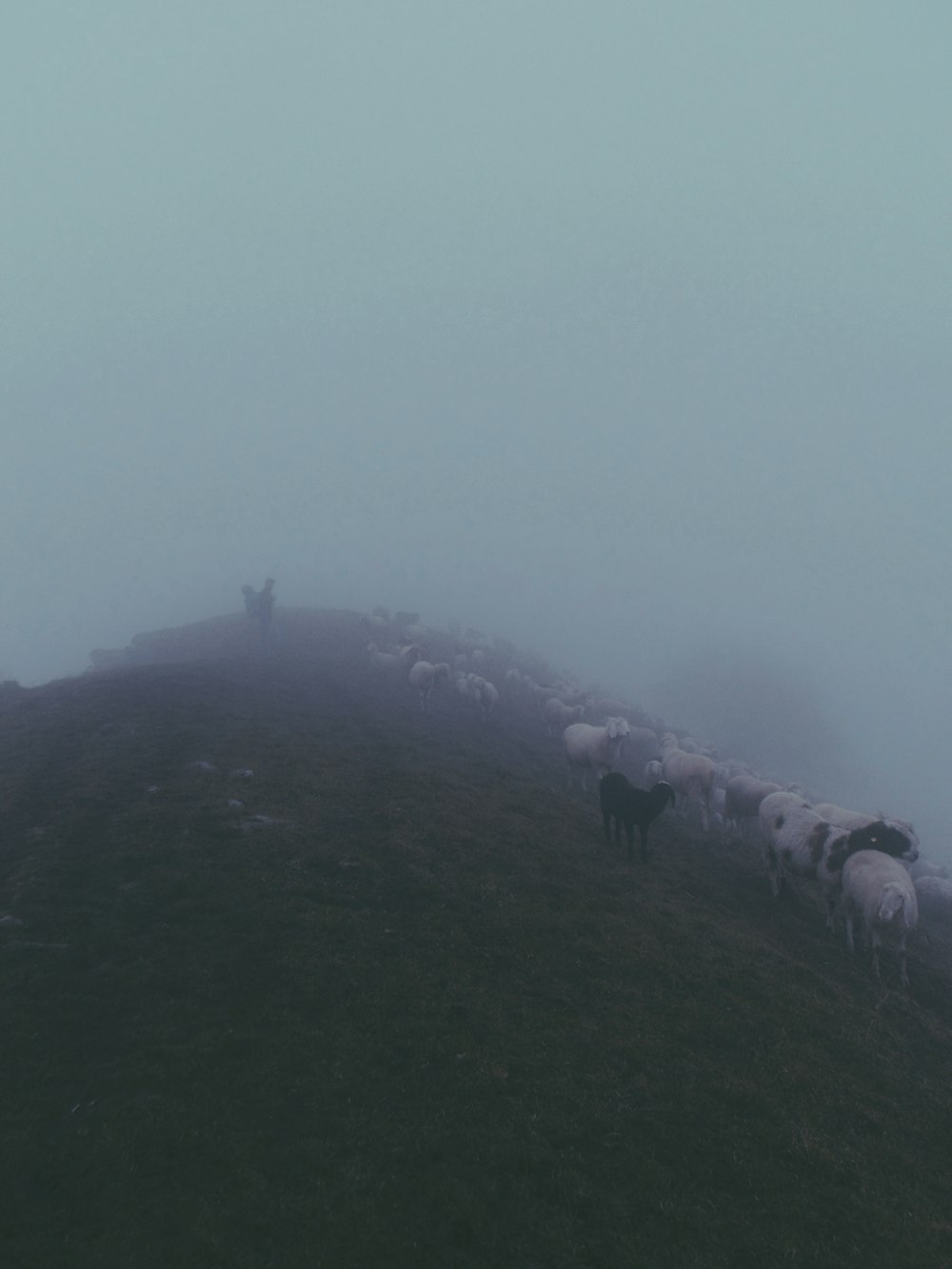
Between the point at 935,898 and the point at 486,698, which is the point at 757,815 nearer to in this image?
the point at 935,898

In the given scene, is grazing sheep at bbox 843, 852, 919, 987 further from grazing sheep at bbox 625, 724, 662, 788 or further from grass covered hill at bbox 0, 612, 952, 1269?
grazing sheep at bbox 625, 724, 662, 788

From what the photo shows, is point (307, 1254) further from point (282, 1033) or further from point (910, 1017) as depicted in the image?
point (910, 1017)

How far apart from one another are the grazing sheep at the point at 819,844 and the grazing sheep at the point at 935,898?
8.37 meters

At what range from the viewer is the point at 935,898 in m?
24.4

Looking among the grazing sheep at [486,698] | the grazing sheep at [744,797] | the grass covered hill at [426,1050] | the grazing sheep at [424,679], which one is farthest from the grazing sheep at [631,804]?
the grazing sheep at [424,679]

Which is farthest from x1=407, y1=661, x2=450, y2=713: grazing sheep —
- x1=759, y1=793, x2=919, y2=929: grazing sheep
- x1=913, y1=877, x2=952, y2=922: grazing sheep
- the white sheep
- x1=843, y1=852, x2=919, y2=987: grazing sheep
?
x1=843, y1=852, x2=919, y2=987: grazing sheep

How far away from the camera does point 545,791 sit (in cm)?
2725

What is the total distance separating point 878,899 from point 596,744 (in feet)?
46.0

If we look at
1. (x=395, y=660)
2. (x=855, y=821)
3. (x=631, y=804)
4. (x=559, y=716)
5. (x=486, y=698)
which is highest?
(x=395, y=660)

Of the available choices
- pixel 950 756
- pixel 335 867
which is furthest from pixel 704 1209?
pixel 950 756

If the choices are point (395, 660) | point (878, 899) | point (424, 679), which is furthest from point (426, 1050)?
point (395, 660)

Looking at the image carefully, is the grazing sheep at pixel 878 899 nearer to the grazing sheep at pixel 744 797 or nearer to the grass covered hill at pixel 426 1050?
the grass covered hill at pixel 426 1050

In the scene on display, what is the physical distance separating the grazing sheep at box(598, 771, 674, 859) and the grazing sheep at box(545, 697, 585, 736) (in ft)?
69.1

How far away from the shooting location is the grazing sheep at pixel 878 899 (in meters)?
14.5
